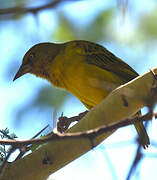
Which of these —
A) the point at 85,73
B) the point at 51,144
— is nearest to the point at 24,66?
the point at 85,73

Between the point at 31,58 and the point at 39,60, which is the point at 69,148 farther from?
the point at 31,58

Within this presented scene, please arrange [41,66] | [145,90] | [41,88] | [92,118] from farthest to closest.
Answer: [41,88] → [41,66] → [92,118] → [145,90]

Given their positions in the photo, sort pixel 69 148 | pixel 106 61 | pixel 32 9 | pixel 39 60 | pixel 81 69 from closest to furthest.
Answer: pixel 32 9
pixel 69 148
pixel 81 69
pixel 106 61
pixel 39 60

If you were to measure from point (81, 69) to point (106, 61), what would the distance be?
0.53m

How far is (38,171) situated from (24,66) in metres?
3.58

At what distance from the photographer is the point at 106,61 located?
618 centimetres

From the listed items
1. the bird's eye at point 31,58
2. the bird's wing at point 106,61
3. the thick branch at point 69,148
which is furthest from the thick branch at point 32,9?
the bird's eye at point 31,58

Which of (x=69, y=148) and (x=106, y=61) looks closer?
(x=69, y=148)

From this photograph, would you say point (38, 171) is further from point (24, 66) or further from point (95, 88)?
point (24, 66)

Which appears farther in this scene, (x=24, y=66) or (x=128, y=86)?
(x=24, y=66)

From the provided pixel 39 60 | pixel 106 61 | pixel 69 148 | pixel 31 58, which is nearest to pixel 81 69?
pixel 106 61

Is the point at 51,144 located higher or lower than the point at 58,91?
lower

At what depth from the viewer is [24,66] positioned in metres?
6.94

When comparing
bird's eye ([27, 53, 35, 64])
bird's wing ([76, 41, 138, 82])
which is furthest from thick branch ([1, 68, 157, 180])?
bird's eye ([27, 53, 35, 64])
